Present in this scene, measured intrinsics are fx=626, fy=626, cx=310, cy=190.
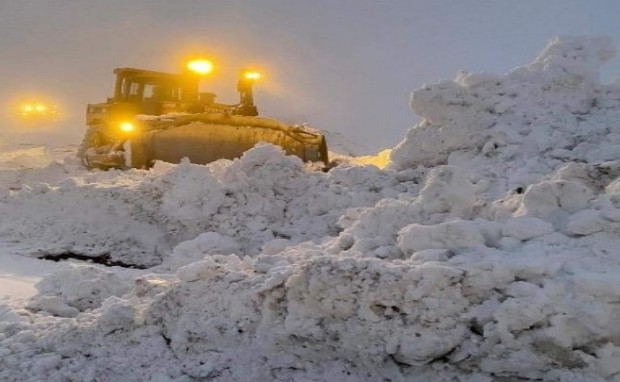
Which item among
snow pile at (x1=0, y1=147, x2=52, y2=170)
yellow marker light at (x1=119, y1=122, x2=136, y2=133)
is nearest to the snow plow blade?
yellow marker light at (x1=119, y1=122, x2=136, y2=133)

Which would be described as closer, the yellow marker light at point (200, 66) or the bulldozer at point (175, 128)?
the bulldozer at point (175, 128)

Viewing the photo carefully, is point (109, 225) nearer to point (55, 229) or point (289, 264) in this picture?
point (55, 229)

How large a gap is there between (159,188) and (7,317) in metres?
3.43

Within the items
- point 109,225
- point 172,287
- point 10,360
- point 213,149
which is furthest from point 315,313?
point 213,149

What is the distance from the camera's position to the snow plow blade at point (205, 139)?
9852 millimetres

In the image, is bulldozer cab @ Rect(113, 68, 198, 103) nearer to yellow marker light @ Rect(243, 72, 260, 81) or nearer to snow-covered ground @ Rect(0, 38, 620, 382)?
yellow marker light @ Rect(243, 72, 260, 81)

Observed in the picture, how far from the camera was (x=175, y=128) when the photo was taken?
10008 mm

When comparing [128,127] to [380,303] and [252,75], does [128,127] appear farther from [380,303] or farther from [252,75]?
[380,303]

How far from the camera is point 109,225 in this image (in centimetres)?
686

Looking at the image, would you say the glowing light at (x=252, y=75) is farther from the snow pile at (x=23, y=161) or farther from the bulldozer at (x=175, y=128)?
the snow pile at (x=23, y=161)

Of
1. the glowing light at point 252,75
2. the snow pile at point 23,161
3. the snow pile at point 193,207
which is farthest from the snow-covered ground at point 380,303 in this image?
the snow pile at point 23,161

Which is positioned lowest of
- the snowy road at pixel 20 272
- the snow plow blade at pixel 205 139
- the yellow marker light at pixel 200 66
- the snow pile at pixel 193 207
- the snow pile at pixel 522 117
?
the snowy road at pixel 20 272

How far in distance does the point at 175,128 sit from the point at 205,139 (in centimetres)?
57

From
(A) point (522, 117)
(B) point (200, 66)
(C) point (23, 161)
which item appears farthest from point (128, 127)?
(C) point (23, 161)
